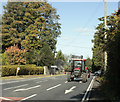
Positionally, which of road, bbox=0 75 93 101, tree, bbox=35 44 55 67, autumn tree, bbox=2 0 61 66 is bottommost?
road, bbox=0 75 93 101

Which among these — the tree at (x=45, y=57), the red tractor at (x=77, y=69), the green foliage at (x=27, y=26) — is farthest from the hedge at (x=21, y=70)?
the red tractor at (x=77, y=69)

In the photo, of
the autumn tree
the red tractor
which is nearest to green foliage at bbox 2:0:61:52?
the autumn tree

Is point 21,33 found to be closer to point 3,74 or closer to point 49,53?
point 49,53

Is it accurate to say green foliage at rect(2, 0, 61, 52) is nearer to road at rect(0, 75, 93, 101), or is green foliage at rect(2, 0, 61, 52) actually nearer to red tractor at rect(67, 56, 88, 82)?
red tractor at rect(67, 56, 88, 82)

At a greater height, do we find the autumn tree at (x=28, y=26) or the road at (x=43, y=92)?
the autumn tree at (x=28, y=26)

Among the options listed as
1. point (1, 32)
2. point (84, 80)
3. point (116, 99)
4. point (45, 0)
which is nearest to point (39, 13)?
point (45, 0)

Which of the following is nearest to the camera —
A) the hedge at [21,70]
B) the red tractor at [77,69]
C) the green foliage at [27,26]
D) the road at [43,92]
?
the road at [43,92]

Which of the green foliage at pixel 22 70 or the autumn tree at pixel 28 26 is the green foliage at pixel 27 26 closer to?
the autumn tree at pixel 28 26

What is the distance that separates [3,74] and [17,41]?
2030 centimetres

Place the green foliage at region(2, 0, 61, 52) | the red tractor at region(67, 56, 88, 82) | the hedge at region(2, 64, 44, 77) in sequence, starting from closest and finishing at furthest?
the red tractor at region(67, 56, 88, 82) → the hedge at region(2, 64, 44, 77) → the green foliage at region(2, 0, 61, 52)

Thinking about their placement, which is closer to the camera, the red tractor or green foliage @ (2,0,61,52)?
the red tractor

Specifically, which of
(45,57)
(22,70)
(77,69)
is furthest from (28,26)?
(77,69)

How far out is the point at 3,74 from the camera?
3459cm

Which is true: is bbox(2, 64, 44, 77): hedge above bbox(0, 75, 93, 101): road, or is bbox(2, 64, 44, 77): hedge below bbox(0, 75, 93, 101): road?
above
